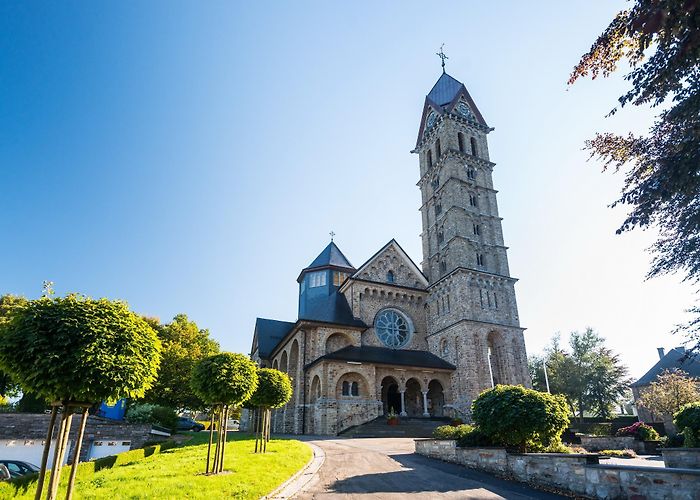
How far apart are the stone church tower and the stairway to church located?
175 inches

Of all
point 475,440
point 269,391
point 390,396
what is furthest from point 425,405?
point 475,440

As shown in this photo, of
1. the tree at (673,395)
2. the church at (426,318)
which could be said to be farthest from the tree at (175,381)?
the tree at (673,395)

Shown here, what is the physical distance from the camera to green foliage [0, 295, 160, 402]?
5441 mm

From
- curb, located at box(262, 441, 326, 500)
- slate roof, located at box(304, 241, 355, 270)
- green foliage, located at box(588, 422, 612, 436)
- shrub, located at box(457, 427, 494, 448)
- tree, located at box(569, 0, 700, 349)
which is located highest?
slate roof, located at box(304, 241, 355, 270)

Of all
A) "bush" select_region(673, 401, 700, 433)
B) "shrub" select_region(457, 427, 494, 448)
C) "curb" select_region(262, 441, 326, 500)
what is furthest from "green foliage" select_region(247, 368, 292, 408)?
"bush" select_region(673, 401, 700, 433)

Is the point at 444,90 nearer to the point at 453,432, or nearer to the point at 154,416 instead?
the point at 453,432

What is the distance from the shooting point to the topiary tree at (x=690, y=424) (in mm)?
12757

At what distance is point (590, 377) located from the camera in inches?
1658

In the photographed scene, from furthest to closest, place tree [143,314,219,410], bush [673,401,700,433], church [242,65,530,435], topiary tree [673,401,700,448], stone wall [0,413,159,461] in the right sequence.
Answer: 1. tree [143,314,219,410]
2. church [242,65,530,435]
3. stone wall [0,413,159,461]
4. bush [673,401,700,433]
5. topiary tree [673,401,700,448]

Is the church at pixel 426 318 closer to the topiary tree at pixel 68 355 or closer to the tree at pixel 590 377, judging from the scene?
the tree at pixel 590 377

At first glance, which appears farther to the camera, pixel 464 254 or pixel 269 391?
pixel 464 254

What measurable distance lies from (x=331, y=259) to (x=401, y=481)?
108ft

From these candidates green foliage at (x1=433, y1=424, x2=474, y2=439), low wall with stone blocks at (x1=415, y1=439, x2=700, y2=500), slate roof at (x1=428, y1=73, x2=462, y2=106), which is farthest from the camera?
slate roof at (x1=428, y1=73, x2=462, y2=106)

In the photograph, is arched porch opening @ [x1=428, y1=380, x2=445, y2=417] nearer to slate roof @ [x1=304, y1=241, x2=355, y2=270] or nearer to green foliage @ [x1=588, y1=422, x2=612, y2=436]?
green foliage @ [x1=588, y1=422, x2=612, y2=436]
